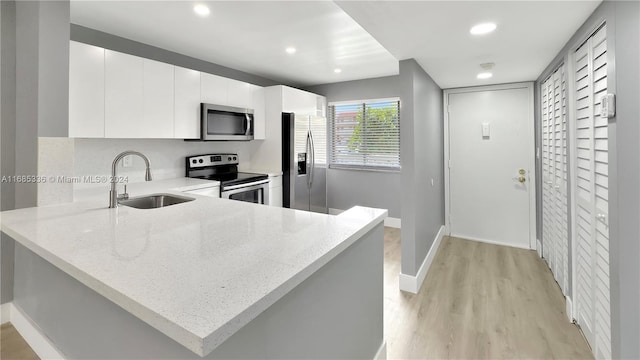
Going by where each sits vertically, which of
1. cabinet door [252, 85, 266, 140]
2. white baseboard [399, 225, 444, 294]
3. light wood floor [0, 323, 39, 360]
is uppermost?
cabinet door [252, 85, 266, 140]

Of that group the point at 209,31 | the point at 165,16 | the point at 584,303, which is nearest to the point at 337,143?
the point at 209,31

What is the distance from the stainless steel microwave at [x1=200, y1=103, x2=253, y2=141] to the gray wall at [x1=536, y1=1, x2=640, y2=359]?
3223mm

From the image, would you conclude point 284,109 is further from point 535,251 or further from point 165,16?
point 535,251

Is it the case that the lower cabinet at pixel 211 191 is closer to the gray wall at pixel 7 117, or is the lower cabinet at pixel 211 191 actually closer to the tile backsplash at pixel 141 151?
the tile backsplash at pixel 141 151

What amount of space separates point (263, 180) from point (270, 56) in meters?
1.46

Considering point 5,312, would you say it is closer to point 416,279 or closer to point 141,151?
point 141,151

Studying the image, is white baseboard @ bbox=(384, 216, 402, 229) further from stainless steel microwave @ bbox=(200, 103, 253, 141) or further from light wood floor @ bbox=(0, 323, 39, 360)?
light wood floor @ bbox=(0, 323, 39, 360)

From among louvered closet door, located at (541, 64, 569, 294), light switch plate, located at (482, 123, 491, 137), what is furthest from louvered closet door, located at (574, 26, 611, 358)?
light switch plate, located at (482, 123, 491, 137)

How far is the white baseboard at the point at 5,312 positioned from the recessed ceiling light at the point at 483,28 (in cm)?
354

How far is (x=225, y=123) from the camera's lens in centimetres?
356

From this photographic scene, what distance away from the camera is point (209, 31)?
2701 mm

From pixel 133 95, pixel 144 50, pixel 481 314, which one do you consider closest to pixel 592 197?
pixel 481 314

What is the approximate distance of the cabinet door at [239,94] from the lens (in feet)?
11.9

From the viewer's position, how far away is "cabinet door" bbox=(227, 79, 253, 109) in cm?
362
